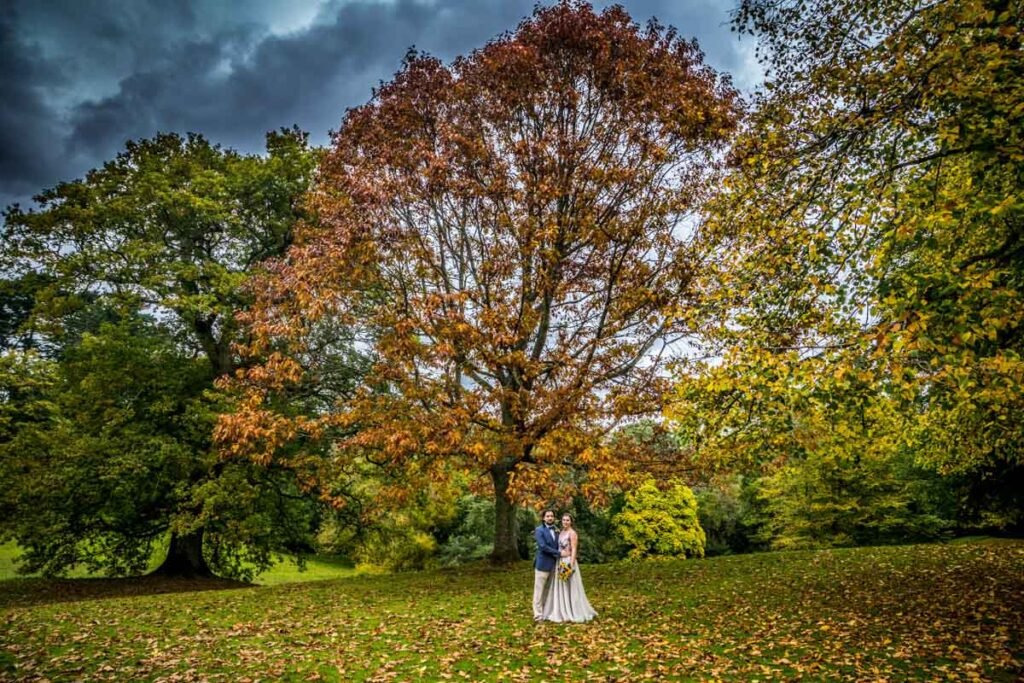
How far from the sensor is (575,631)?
10469 millimetres

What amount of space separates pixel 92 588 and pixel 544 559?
16.8 m

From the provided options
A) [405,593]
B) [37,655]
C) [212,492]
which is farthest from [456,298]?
[212,492]

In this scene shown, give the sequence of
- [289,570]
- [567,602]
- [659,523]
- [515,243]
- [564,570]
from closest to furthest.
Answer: [567,602] → [564,570] → [515,243] → [659,523] → [289,570]

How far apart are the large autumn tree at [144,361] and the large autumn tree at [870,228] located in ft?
52.4

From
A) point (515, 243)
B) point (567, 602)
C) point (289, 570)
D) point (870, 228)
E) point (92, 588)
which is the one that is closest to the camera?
point (870, 228)

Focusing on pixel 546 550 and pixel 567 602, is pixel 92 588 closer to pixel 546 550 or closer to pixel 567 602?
pixel 546 550

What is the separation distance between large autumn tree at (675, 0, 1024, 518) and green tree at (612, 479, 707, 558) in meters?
22.8

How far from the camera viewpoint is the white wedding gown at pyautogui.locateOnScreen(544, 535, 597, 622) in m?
11.4

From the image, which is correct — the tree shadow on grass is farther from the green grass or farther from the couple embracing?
the couple embracing

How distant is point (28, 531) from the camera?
1902cm

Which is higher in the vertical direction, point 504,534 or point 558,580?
point 504,534

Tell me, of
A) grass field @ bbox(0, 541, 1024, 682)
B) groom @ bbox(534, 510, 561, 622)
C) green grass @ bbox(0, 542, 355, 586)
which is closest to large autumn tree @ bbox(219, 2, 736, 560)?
groom @ bbox(534, 510, 561, 622)

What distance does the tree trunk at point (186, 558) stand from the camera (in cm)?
2244

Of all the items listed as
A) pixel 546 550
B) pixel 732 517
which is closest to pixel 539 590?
pixel 546 550
